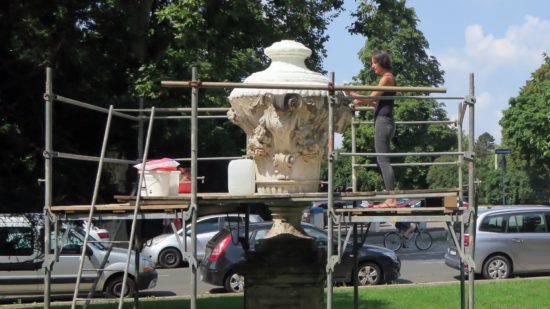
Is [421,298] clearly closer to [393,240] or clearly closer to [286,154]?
[286,154]

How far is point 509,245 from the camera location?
748 inches

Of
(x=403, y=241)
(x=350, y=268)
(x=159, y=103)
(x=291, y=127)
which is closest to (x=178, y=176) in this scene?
(x=291, y=127)

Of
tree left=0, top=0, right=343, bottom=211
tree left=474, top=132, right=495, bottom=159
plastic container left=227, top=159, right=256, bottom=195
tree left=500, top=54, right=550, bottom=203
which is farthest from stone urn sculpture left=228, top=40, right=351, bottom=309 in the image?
tree left=474, top=132, right=495, bottom=159

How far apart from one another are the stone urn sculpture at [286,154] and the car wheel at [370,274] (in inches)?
355

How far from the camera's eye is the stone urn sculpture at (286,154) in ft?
28.4

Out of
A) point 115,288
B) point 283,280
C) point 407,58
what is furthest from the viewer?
point 407,58

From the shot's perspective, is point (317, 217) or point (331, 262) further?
point (317, 217)

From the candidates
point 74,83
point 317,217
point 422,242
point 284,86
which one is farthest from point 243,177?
point 317,217

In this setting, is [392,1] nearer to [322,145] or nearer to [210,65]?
[210,65]

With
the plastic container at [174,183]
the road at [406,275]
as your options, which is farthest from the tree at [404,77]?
the plastic container at [174,183]

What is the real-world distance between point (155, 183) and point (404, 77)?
1660 inches

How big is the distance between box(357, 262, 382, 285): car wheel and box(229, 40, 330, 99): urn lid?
959 centimetres

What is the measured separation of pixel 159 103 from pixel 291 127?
299 inches

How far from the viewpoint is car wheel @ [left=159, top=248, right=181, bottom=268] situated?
24250 mm
